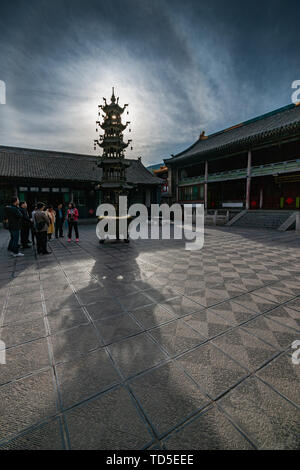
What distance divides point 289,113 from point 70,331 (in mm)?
22486

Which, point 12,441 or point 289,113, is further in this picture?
point 289,113

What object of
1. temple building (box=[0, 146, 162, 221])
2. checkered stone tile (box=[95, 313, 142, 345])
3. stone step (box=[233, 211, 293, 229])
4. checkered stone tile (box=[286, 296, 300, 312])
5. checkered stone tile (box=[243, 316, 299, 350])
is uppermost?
temple building (box=[0, 146, 162, 221])

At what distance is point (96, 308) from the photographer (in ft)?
9.93

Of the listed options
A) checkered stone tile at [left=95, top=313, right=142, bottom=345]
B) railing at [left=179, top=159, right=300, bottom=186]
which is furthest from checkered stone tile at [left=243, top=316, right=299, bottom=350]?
railing at [left=179, top=159, right=300, bottom=186]

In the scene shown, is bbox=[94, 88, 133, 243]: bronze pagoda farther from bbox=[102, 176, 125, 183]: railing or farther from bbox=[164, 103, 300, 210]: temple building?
bbox=[164, 103, 300, 210]: temple building

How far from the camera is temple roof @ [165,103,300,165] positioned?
14414 millimetres

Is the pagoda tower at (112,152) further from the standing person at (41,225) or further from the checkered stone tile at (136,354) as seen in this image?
the checkered stone tile at (136,354)

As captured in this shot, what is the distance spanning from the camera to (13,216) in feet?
18.9

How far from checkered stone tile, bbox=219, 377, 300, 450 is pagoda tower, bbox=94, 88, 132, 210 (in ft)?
23.9

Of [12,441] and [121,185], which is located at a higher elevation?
[121,185]

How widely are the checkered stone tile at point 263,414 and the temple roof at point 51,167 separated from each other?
14591 mm

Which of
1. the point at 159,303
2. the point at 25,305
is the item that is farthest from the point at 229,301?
the point at 25,305

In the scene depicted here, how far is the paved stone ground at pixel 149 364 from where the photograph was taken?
135 cm
